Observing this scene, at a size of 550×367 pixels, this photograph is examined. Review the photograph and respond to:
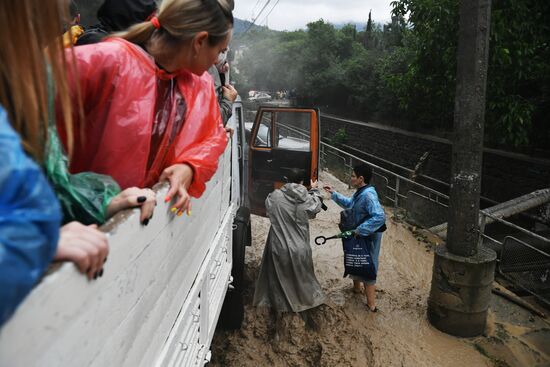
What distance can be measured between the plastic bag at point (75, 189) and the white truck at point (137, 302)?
10 cm

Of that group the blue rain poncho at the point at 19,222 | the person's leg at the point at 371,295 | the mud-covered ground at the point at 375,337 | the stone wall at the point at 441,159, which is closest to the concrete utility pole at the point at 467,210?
the mud-covered ground at the point at 375,337

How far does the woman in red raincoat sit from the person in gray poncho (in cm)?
275

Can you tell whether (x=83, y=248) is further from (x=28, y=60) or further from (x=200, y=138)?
(x=200, y=138)

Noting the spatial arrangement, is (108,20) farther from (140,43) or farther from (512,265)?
(512,265)

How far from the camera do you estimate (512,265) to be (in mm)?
5668

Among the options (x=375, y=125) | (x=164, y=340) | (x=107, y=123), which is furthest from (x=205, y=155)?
(x=375, y=125)

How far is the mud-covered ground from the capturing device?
406cm

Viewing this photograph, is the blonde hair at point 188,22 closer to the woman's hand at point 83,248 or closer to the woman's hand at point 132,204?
the woman's hand at point 132,204

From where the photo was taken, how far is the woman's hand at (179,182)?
1457mm

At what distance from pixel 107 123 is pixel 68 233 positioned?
0.72 m

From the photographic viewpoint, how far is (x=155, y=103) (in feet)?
5.51

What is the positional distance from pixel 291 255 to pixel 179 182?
10.4 ft

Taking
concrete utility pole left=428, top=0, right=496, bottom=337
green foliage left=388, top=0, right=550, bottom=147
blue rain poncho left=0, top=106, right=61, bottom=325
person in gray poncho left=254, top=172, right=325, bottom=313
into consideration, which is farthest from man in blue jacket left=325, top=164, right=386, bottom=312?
green foliage left=388, top=0, right=550, bottom=147

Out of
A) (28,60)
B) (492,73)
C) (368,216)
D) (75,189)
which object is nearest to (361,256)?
(368,216)
